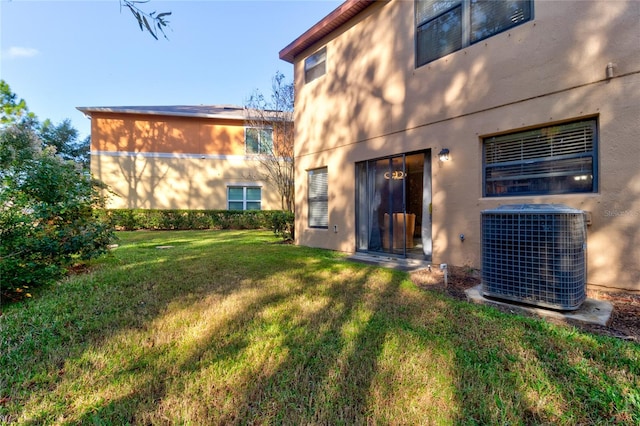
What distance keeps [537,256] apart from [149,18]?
4087 millimetres

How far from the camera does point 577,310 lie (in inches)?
117

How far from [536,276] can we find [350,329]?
2150 millimetres

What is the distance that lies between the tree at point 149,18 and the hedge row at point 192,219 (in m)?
11.2

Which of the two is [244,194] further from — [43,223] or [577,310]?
[577,310]

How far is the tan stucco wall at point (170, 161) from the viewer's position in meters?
14.0

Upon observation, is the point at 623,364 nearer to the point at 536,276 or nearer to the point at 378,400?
the point at 536,276

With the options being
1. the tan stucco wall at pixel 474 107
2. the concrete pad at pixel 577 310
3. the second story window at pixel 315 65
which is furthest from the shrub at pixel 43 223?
the second story window at pixel 315 65

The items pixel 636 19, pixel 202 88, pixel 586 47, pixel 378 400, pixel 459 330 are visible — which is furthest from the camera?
pixel 202 88

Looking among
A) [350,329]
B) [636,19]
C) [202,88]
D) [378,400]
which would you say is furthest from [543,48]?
[202,88]

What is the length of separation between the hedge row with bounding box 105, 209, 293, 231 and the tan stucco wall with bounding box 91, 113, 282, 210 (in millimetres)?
1028

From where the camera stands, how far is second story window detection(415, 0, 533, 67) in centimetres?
457

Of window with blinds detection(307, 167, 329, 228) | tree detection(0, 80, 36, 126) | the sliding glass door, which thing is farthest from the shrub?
tree detection(0, 80, 36, 126)

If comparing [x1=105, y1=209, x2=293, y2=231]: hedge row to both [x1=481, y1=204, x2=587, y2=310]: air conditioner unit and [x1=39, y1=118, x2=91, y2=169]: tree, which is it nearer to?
[x1=481, y1=204, x2=587, y2=310]: air conditioner unit

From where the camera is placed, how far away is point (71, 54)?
15.8 ft
